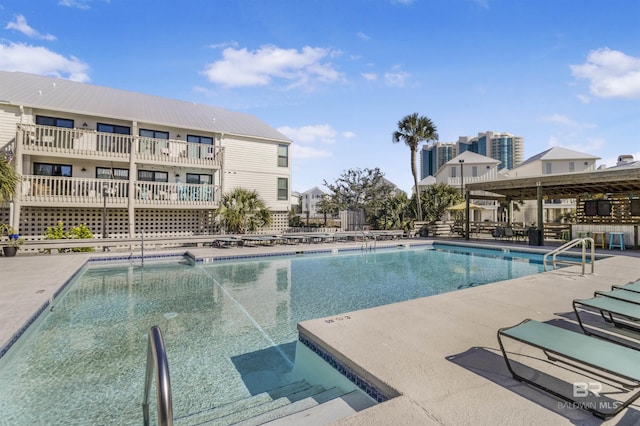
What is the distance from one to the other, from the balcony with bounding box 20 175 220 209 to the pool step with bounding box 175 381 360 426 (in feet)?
46.6

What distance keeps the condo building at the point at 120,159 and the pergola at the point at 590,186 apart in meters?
13.1

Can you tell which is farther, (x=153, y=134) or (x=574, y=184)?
(x=153, y=134)

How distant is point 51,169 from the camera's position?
48.6 ft

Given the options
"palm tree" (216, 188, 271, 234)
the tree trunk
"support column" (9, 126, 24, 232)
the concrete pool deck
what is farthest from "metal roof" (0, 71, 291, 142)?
the concrete pool deck

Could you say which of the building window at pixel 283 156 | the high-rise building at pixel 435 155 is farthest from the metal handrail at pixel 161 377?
the high-rise building at pixel 435 155

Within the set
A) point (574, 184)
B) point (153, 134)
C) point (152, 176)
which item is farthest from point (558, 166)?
point (152, 176)

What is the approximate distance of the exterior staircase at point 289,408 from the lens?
2.41 meters

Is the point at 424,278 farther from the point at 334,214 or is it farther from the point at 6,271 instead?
the point at 334,214

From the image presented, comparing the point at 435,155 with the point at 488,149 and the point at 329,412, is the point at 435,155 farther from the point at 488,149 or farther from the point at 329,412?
the point at 329,412

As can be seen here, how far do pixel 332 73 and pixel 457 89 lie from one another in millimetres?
6435

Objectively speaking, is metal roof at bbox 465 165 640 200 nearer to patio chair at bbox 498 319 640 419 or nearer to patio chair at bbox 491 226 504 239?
patio chair at bbox 491 226 504 239

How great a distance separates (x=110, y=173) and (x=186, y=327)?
13778mm

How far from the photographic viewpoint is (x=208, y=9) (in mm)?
12875

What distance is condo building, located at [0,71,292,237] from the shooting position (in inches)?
544
